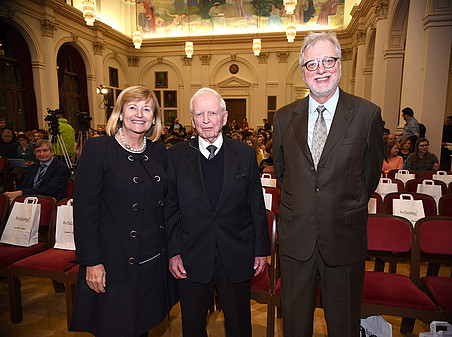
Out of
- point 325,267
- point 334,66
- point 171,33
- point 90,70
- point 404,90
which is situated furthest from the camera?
point 171,33

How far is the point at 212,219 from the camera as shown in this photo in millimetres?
1704

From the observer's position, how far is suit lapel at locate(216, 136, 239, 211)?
1696 mm

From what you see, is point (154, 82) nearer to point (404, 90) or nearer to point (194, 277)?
point (404, 90)

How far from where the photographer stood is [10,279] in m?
2.58

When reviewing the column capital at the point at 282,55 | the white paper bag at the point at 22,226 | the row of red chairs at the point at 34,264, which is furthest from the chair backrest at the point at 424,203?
the column capital at the point at 282,55

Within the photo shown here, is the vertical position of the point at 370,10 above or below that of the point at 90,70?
above

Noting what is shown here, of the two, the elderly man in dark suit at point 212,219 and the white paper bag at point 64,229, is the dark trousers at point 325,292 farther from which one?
the white paper bag at point 64,229

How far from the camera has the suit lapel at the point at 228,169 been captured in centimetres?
170

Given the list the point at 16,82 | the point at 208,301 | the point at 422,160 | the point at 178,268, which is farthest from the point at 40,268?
the point at 16,82

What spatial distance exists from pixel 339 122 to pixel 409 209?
2.09 metres

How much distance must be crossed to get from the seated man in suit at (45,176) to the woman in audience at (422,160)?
6.08m

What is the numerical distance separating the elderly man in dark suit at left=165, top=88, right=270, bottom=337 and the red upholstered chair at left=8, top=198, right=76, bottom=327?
4.12 ft

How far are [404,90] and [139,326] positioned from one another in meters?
8.10

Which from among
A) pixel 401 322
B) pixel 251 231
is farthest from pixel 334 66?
pixel 401 322
